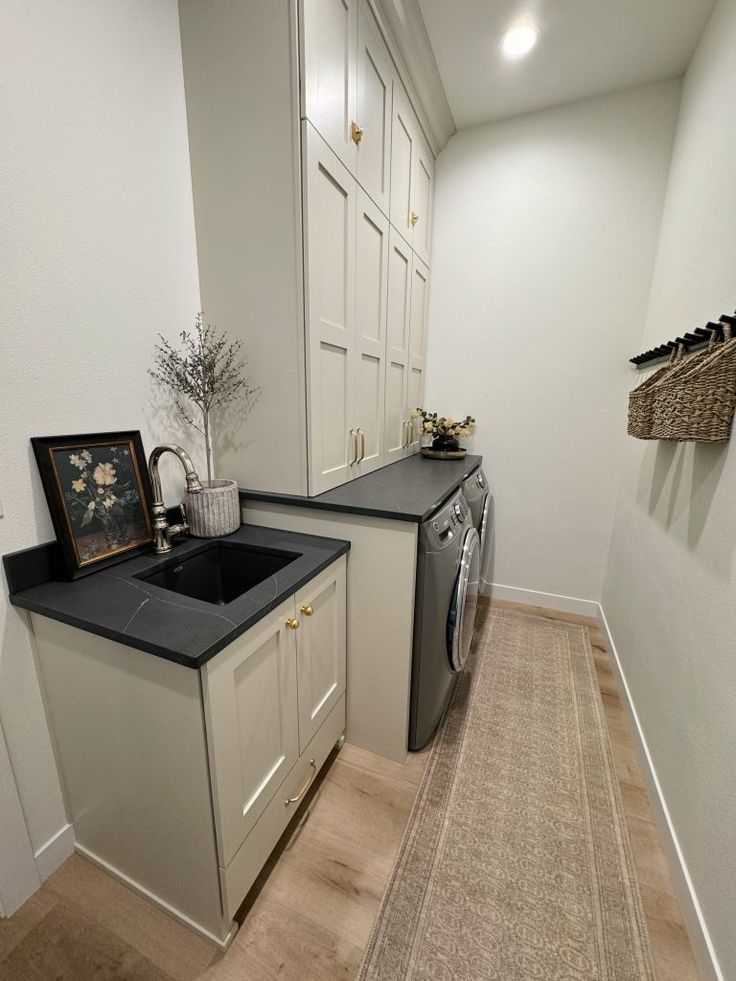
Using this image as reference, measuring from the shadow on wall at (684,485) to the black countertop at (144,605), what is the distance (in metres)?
1.15

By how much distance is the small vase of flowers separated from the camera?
236 centimetres

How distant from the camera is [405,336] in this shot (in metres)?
2.16

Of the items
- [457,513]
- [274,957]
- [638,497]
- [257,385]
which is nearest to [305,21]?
[257,385]

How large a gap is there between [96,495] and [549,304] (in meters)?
2.41

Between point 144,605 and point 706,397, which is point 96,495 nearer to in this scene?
point 144,605

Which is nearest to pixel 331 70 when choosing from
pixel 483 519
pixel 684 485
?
pixel 684 485

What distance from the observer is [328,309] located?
1394 millimetres

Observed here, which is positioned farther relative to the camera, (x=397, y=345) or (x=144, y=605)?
(x=397, y=345)

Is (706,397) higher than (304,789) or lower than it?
higher

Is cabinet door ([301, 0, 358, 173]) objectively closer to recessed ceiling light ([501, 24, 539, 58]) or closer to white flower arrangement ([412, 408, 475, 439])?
recessed ceiling light ([501, 24, 539, 58])

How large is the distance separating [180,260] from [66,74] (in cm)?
45

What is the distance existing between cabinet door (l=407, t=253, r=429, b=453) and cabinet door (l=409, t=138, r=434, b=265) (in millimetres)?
94

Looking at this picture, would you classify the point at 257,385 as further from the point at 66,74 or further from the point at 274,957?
the point at 274,957

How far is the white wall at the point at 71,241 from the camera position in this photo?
91 centimetres
